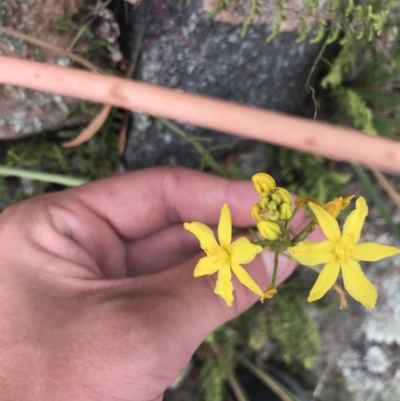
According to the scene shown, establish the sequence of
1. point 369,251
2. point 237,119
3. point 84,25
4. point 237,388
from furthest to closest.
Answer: point 237,388, point 84,25, point 369,251, point 237,119

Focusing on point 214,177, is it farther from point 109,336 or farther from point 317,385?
point 317,385

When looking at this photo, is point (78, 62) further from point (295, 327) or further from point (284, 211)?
point (295, 327)

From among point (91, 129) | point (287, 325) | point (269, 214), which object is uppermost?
point (269, 214)

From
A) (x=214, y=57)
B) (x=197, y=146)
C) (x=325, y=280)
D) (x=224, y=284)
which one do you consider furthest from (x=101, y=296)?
(x=214, y=57)

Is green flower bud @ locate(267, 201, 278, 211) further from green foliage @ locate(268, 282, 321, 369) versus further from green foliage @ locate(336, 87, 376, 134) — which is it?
green foliage @ locate(268, 282, 321, 369)

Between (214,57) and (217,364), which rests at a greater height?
(214,57)

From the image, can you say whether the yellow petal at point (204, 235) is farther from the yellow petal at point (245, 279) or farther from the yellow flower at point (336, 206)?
the yellow flower at point (336, 206)

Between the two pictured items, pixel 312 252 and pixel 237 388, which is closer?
pixel 312 252

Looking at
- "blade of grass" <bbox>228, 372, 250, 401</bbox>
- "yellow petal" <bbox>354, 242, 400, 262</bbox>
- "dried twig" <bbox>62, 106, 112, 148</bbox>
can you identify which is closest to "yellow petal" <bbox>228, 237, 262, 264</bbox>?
"yellow petal" <bbox>354, 242, 400, 262</bbox>
